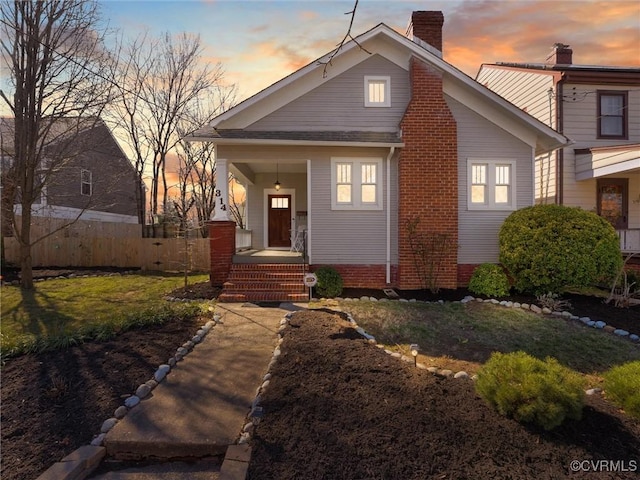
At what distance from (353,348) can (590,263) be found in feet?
20.8

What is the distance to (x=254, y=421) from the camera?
10.8 ft

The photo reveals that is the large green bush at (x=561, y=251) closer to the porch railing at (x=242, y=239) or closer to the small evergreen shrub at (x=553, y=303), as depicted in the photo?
the small evergreen shrub at (x=553, y=303)

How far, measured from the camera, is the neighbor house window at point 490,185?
32.3ft

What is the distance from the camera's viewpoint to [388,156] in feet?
31.2

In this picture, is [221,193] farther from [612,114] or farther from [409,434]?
[612,114]

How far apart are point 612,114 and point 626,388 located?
13.4m

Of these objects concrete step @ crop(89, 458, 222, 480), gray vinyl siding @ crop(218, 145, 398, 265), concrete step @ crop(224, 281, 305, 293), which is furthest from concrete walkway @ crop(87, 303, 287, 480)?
gray vinyl siding @ crop(218, 145, 398, 265)

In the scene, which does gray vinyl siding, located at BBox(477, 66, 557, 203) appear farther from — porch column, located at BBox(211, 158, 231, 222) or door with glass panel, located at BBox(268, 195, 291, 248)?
porch column, located at BBox(211, 158, 231, 222)

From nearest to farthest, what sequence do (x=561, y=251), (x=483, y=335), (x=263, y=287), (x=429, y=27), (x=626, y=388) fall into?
(x=626, y=388) → (x=483, y=335) → (x=561, y=251) → (x=263, y=287) → (x=429, y=27)

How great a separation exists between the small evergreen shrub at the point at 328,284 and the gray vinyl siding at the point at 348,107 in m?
4.01

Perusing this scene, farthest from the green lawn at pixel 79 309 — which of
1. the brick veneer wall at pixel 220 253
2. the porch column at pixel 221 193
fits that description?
the porch column at pixel 221 193

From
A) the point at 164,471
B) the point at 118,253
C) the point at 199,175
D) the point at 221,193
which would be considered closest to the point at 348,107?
the point at 221,193

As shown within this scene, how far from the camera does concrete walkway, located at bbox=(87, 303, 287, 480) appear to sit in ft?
A: 9.98

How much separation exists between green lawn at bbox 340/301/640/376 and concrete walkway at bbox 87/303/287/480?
221 cm
